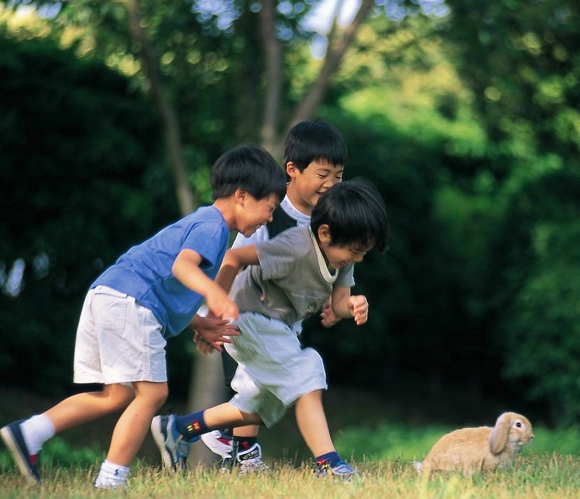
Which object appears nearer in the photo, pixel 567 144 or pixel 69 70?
pixel 69 70

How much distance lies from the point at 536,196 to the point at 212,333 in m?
7.97

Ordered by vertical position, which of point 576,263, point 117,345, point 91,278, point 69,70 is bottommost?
point 576,263

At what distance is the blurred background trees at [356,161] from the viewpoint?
8305mm

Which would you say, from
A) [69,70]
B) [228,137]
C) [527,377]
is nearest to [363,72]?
[228,137]

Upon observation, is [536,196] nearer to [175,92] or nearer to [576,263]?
[576,263]

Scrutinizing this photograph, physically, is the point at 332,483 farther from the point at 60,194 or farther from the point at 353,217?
the point at 60,194

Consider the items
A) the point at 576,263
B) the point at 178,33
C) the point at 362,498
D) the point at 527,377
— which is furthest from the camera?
the point at 527,377

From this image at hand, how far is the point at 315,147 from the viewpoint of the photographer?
469cm

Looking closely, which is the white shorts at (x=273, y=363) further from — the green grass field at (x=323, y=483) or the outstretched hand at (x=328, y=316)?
the green grass field at (x=323, y=483)

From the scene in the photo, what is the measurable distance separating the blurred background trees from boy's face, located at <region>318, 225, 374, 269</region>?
3.78 meters

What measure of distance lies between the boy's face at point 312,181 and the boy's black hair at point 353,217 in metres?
0.36

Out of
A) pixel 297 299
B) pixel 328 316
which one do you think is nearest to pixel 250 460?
pixel 328 316

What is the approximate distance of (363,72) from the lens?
29.4 feet

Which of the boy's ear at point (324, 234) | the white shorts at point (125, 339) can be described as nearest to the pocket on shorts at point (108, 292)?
the white shorts at point (125, 339)
